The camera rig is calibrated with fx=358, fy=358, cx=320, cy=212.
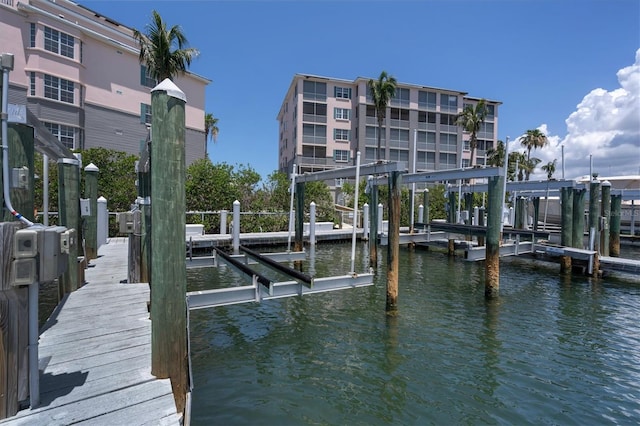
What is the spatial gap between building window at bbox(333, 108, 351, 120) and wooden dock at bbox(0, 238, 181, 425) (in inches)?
1639

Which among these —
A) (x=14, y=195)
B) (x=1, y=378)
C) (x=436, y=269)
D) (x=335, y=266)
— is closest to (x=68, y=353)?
(x=1, y=378)

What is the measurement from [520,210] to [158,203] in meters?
26.6

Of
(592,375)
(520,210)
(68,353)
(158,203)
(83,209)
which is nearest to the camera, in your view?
(158,203)

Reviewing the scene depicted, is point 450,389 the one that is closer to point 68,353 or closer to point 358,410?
point 358,410

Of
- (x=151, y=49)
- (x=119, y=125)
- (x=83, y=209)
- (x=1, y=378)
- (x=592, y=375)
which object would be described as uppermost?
(x=151, y=49)

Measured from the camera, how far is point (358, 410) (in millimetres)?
4984

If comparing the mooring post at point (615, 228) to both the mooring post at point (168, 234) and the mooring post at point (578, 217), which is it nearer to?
the mooring post at point (578, 217)

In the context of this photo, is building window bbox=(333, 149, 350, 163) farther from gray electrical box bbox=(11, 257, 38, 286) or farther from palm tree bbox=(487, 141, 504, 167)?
gray electrical box bbox=(11, 257, 38, 286)

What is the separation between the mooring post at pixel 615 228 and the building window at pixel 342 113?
101 feet

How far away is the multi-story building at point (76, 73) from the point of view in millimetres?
22406

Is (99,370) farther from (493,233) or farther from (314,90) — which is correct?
(314,90)

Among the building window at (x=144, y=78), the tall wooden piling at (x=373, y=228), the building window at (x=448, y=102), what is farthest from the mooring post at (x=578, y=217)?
the building window at (x=448, y=102)

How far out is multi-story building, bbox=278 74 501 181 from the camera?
1746 inches

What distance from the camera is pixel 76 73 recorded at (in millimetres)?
24578
